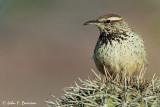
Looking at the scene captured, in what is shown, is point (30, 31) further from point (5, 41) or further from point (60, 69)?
point (60, 69)

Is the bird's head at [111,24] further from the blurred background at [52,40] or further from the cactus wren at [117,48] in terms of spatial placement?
the blurred background at [52,40]

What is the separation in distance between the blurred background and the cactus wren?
14.5ft

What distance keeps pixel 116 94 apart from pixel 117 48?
4.28 feet

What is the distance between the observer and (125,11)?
19.3m

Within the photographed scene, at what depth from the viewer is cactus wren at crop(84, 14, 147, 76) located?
4012 millimetres

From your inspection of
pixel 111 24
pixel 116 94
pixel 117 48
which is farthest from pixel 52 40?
pixel 116 94

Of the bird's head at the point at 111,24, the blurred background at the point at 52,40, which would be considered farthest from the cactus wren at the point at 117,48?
the blurred background at the point at 52,40

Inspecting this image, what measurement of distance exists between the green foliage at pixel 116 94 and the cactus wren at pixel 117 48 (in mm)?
942

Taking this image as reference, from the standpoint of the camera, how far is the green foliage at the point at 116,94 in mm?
2705

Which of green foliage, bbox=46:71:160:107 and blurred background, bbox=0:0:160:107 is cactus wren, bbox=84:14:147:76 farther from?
Answer: blurred background, bbox=0:0:160:107

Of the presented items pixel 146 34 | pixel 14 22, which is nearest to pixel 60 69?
pixel 146 34

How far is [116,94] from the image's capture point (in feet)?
9.14

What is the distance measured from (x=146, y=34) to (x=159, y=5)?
519cm

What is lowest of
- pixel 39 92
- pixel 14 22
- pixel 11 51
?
pixel 39 92
